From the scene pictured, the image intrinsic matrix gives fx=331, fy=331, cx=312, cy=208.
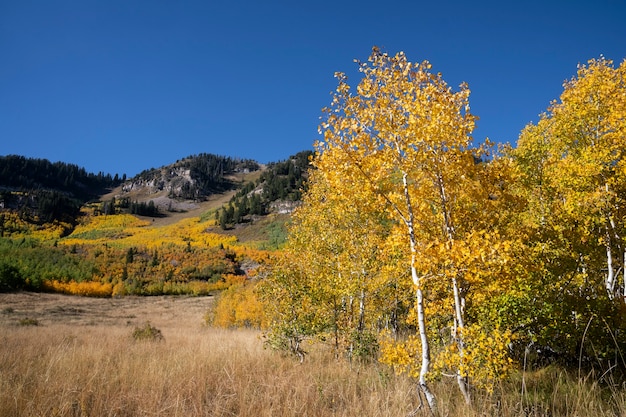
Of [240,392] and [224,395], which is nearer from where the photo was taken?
Result: [224,395]

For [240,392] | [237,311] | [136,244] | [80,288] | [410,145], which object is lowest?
[80,288]

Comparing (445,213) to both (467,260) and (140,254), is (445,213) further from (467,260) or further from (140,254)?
(140,254)

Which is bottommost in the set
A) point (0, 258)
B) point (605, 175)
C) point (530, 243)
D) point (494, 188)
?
point (0, 258)

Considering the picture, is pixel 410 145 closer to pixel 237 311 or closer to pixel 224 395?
pixel 224 395

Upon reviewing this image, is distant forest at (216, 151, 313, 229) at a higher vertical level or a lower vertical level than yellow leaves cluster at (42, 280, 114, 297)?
higher

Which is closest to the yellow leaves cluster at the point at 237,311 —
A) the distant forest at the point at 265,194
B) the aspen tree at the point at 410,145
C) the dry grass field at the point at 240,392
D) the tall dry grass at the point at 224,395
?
the dry grass field at the point at 240,392

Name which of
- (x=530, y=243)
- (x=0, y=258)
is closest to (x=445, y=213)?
(x=530, y=243)

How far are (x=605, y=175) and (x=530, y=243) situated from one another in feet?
15.2

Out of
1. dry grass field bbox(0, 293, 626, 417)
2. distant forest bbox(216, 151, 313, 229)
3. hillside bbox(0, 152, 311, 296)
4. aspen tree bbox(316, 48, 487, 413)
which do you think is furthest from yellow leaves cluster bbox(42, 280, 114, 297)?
aspen tree bbox(316, 48, 487, 413)

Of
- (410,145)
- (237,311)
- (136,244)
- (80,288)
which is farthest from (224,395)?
(136,244)

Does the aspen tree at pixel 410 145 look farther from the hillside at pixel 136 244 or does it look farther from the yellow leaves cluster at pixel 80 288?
the yellow leaves cluster at pixel 80 288

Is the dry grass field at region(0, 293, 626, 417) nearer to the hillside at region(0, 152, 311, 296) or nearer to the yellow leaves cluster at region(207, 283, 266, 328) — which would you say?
the hillside at region(0, 152, 311, 296)

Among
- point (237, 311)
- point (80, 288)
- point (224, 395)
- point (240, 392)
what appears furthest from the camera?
point (80, 288)

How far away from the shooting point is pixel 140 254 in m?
80.4
